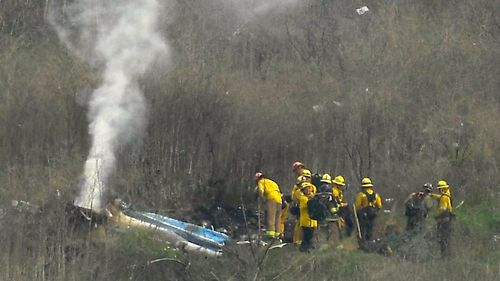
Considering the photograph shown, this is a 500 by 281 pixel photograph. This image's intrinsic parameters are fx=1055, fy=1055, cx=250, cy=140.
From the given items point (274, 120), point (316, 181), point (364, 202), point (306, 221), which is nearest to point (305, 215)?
point (306, 221)

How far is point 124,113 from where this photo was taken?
24672 millimetres

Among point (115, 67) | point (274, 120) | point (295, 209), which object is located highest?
point (115, 67)

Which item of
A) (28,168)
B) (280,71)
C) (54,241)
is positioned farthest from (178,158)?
(54,241)

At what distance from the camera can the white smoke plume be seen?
23312 mm

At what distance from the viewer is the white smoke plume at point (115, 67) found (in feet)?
76.5

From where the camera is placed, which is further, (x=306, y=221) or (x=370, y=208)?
(x=370, y=208)

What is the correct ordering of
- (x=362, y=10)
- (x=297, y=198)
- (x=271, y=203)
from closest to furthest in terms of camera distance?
(x=297, y=198) < (x=271, y=203) < (x=362, y=10)

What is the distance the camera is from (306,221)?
717 inches

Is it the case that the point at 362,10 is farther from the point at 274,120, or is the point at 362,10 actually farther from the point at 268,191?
the point at 268,191

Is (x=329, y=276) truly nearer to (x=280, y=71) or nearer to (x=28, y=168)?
(x=28, y=168)

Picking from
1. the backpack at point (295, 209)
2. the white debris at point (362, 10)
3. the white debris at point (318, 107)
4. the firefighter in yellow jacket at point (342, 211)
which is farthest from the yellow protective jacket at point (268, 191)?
the white debris at point (362, 10)

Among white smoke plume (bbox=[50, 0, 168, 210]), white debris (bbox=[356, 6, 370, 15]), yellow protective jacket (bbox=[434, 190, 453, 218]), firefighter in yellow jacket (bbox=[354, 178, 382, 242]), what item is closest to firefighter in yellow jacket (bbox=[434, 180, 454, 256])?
yellow protective jacket (bbox=[434, 190, 453, 218])

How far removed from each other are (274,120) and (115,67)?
17.2ft

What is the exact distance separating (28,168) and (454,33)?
16.2 m
